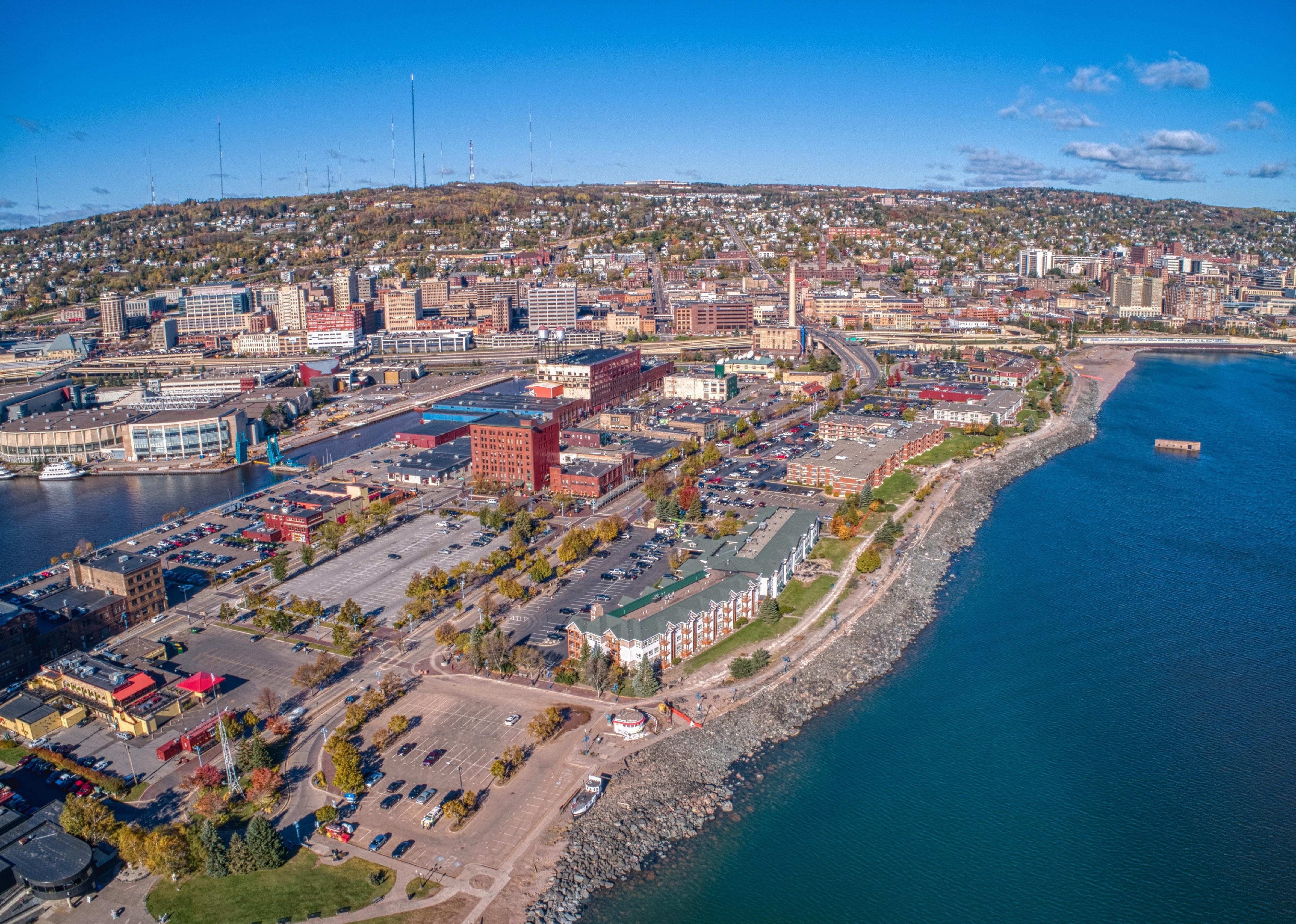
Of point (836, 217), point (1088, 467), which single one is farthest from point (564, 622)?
point (836, 217)

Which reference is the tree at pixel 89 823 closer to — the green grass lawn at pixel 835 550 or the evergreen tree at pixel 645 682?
the evergreen tree at pixel 645 682

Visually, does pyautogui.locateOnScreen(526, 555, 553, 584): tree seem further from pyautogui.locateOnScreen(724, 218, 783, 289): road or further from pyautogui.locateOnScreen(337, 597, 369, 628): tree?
pyautogui.locateOnScreen(724, 218, 783, 289): road

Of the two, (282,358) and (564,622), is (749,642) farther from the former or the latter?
(282,358)

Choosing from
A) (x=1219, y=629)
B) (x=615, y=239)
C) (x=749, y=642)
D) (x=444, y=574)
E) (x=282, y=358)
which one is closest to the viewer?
(x=749, y=642)

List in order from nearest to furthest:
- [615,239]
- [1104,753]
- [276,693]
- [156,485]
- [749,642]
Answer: [1104,753], [276,693], [749,642], [156,485], [615,239]

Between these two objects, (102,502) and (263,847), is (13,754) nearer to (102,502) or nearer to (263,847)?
(263,847)

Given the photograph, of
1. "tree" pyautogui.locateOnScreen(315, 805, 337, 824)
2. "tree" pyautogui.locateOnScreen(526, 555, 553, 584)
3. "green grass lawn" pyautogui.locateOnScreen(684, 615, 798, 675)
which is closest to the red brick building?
"tree" pyautogui.locateOnScreen(526, 555, 553, 584)

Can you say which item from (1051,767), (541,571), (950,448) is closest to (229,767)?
(541,571)
